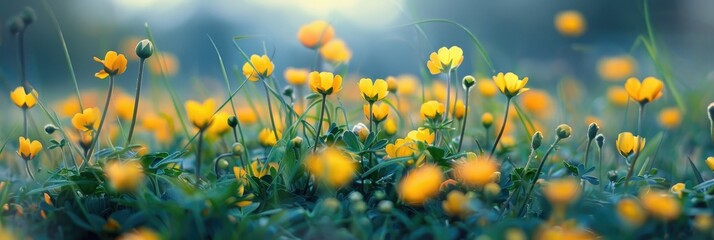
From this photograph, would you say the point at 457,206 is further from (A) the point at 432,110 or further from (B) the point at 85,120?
(B) the point at 85,120

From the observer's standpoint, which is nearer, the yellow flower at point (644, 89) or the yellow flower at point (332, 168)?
the yellow flower at point (332, 168)

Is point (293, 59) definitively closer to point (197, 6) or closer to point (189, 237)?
point (197, 6)

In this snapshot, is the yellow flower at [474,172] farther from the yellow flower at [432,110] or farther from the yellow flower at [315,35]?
the yellow flower at [315,35]

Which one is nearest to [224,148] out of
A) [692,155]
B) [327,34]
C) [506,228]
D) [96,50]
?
[327,34]

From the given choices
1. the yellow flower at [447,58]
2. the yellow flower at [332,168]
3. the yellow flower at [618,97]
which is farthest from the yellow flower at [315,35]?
the yellow flower at [618,97]

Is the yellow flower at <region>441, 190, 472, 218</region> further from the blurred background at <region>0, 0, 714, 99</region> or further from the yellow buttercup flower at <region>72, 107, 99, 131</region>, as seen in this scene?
the blurred background at <region>0, 0, 714, 99</region>

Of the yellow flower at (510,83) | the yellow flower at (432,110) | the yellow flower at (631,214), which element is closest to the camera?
the yellow flower at (631,214)

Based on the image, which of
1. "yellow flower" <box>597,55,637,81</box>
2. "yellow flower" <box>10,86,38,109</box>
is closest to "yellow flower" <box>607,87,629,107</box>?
"yellow flower" <box>597,55,637,81</box>
